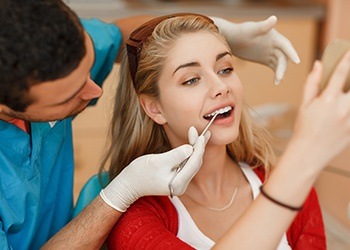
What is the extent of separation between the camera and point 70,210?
176 cm

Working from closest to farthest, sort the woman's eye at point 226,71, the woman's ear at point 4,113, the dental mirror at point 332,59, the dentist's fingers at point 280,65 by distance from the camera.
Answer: the dental mirror at point 332,59 < the woman's ear at point 4,113 < the woman's eye at point 226,71 < the dentist's fingers at point 280,65

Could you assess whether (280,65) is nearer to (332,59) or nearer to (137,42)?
(137,42)

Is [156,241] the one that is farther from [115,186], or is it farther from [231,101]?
[231,101]

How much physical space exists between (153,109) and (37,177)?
31 cm

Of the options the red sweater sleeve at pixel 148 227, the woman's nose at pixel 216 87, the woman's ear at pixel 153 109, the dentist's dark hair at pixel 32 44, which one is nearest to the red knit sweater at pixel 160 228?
the red sweater sleeve at pixel 148 227

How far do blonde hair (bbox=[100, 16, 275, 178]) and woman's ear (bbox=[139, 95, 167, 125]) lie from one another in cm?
2

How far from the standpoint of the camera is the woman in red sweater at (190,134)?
4.96 feet

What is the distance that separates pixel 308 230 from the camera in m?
1.62

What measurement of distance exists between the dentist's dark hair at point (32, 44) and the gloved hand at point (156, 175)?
0.30m

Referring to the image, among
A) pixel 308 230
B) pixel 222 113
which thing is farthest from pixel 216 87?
pixel 308 230

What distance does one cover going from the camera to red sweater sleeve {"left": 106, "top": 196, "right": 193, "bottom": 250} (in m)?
1.44

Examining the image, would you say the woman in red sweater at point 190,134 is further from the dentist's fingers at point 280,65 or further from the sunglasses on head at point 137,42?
the dentist's fingers at point 280,65

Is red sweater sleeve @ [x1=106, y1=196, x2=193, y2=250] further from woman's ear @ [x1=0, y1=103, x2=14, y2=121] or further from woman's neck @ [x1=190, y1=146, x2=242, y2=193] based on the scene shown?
woman's ear @ [x1=0, y1=103, x2=14, y2=121]

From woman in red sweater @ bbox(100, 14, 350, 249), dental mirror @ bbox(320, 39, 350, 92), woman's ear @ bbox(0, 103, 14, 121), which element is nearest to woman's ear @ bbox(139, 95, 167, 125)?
woman in red sweater @ bbox(100, 14, 350, 249)
